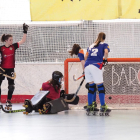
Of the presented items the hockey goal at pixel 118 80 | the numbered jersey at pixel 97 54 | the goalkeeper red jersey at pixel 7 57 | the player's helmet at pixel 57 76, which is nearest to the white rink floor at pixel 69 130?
the numbered jersey at pixel 97 54

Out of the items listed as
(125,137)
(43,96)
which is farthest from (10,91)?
(125,137)

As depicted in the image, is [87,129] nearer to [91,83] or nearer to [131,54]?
[91,83]

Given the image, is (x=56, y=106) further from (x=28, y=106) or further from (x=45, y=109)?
(x=28, y=106)

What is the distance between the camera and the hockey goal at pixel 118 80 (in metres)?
6.52

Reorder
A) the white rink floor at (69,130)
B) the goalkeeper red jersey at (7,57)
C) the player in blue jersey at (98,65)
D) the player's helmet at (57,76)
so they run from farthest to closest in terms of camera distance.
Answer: the goalkeeper red jersey at (7,57) < the player's helmet at (57,76) < the player in blue jersey at (98,65) < the white rink floor at (69,130)

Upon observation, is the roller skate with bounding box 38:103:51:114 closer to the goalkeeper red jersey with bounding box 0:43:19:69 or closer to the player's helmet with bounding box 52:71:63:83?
the player's helmet with bounding box 52:71:63:83

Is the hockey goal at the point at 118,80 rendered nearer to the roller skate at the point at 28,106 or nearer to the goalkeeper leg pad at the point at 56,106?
the goalkeeper leg pad at the point at 56,106

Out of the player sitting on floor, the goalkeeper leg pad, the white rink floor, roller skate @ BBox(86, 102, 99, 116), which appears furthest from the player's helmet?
the white rink floor

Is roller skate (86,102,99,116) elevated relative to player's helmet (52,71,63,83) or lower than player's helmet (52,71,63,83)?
lower

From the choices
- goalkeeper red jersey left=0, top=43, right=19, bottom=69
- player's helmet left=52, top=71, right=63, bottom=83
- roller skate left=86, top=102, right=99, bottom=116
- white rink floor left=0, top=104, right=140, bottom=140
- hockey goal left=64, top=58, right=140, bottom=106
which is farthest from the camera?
hockey goal left=64, top=58, right=140, bottom=106

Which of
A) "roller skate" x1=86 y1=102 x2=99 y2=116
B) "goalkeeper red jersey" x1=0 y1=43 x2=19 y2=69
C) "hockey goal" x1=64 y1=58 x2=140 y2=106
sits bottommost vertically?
"roller skate" x1=86 y1=102 x2=99 y2=116

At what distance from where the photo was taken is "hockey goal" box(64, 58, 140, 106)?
652cm

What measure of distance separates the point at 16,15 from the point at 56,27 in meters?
0.90

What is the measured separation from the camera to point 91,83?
5.25 m
